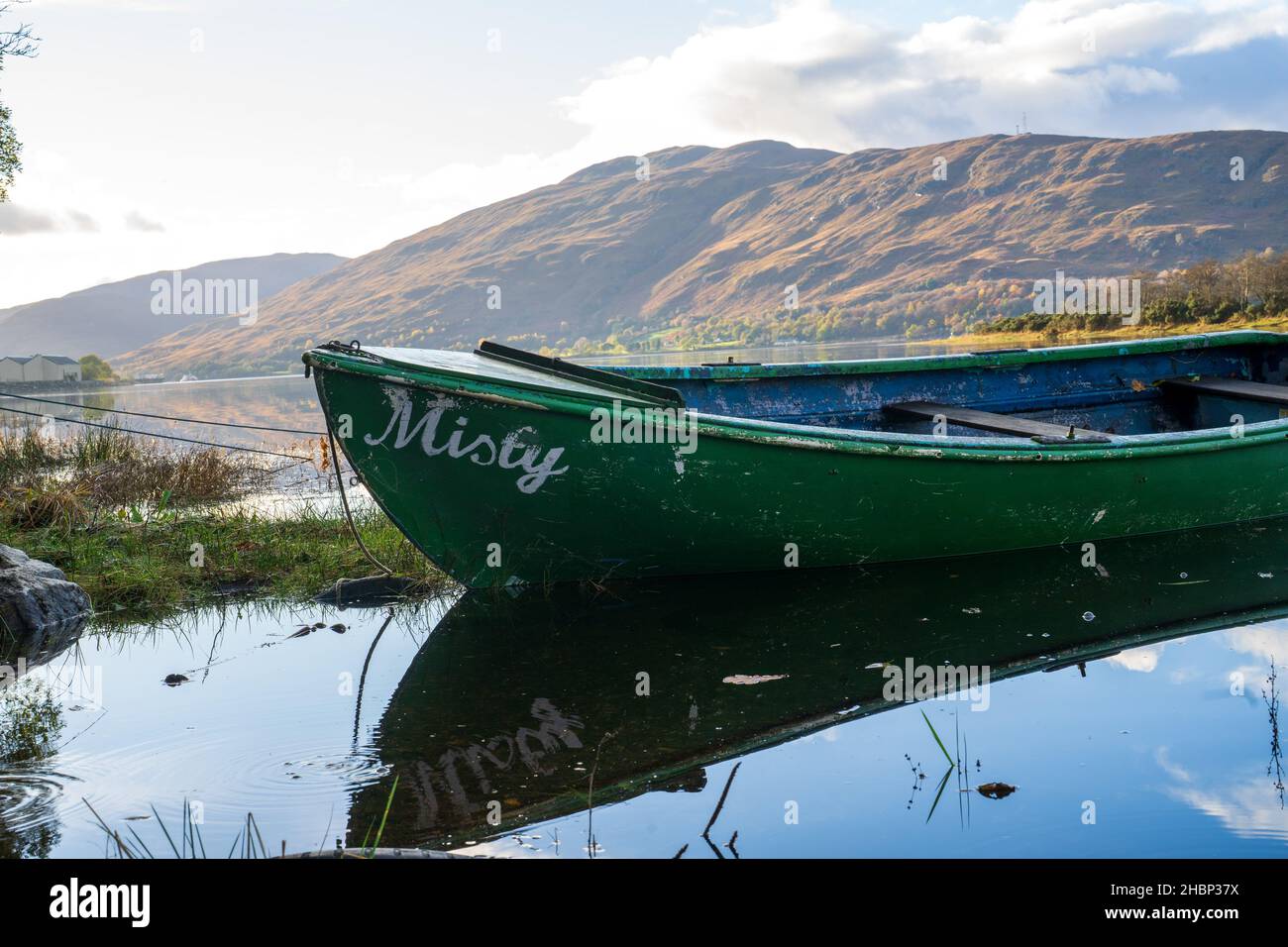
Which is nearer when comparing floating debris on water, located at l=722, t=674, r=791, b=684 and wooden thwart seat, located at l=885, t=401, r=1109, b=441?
floating debris on water, located at l=722, t=674, r=791, b=684

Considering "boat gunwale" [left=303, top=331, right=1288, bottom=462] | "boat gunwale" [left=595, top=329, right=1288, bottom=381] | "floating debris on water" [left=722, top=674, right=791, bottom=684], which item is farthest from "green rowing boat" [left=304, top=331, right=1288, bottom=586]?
"floating debris on water" [left=722, top=674, right=791, bottom=684]

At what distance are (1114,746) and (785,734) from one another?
1217mm

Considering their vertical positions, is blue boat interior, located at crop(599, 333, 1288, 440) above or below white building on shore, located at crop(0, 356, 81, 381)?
below

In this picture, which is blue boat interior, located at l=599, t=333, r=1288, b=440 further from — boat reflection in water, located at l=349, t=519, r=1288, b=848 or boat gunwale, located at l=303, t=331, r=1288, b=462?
boat reflection in water, located at l=349, t=519, r=1288, b=848

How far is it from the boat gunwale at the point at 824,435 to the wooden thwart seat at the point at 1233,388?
47.1 inches

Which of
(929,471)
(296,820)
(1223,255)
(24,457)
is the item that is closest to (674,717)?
(296,820)

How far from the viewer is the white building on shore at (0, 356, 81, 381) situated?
251ft

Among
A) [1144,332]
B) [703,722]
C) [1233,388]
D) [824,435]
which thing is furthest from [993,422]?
[1144,332]

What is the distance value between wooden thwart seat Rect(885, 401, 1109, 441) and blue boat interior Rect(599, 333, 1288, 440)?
2 centimetres

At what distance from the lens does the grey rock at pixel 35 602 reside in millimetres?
6246

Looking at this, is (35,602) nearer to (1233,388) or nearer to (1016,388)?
(1016,388)

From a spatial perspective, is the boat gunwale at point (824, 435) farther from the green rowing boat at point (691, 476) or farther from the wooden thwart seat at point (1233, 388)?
the wooden thwart seat at point (1233, 388)

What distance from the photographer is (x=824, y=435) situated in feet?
22.2

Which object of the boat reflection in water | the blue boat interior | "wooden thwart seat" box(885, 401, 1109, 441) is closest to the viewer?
the boat reflection in water
